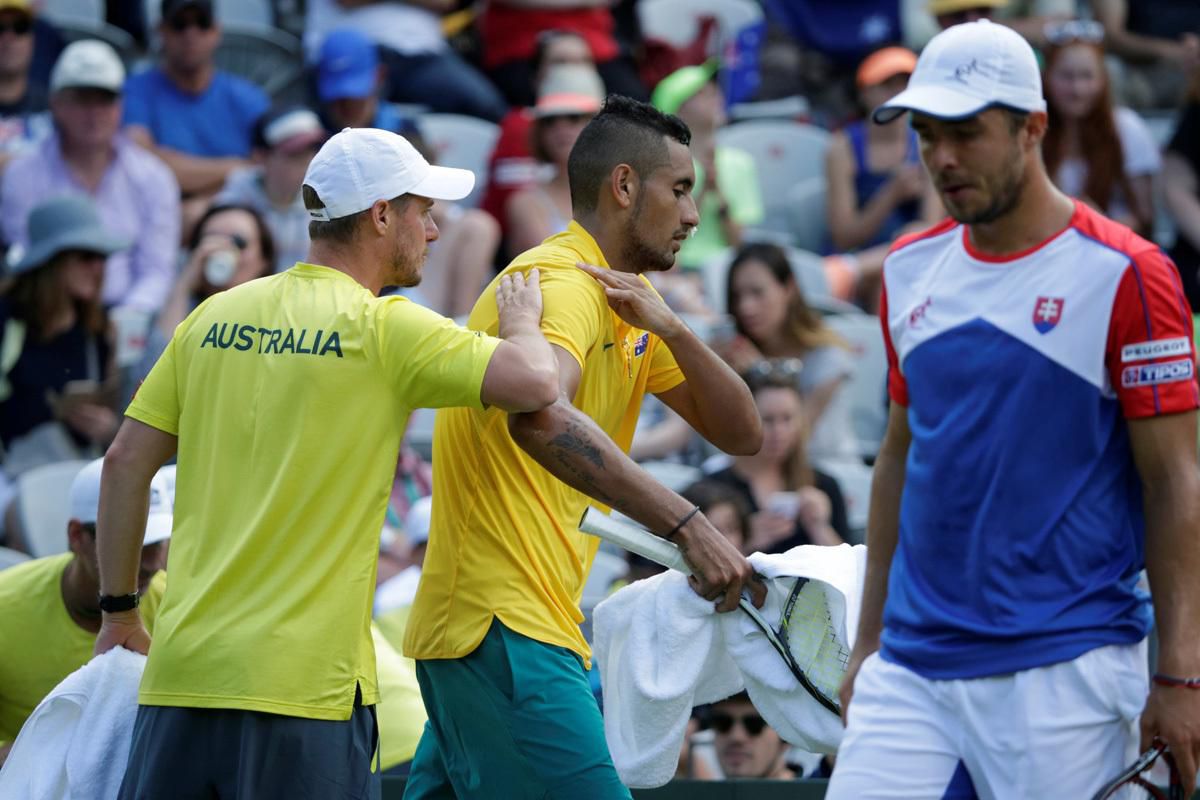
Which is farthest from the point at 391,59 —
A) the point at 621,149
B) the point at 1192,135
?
the point at 621,149

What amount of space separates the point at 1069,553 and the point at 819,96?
8.23 metres

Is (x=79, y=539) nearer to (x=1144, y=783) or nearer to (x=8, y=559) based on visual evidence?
(x=8, y=559)

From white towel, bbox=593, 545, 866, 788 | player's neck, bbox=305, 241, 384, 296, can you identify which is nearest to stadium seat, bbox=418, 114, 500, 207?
white towel, bbox=593, 545, 866, 788

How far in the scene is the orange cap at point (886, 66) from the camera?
973cm

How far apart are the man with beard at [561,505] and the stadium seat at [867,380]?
408cm

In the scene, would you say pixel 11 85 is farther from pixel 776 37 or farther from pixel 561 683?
pixel 561 683

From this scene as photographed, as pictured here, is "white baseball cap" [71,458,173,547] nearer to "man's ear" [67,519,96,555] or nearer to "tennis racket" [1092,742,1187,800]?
"man's ear" [67,519,96,555]

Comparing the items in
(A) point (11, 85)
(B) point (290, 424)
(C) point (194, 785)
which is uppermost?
(A) point (11, 85)

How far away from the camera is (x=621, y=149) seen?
4367 millimetres

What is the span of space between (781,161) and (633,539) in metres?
6.41

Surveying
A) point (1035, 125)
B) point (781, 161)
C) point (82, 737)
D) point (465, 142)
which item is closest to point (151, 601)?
point (82, 737)

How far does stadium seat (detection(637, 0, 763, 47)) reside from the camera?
11.0 m

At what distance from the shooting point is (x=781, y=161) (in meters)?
10.3

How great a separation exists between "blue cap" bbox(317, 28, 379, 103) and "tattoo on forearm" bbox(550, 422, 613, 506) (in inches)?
220
